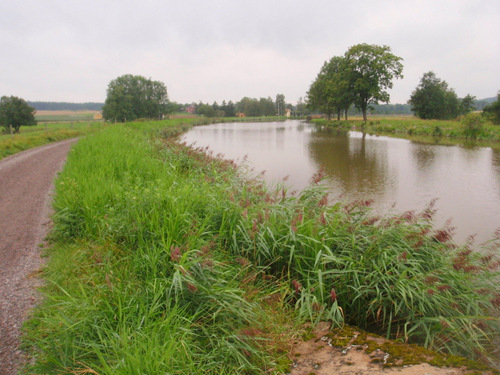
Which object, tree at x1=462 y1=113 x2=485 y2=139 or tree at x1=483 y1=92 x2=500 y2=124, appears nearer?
tree at x1=462 y1=113 x2=485 y2=139

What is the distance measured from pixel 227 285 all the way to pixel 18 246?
3340 millimetres

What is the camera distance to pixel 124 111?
6706 centimetres

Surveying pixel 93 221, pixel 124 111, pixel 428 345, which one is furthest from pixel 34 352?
pixel 124 111

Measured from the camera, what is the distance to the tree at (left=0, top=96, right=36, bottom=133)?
50.6 metres

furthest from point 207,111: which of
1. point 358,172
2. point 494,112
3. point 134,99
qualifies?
point 358,172

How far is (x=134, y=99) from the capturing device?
77750 mm

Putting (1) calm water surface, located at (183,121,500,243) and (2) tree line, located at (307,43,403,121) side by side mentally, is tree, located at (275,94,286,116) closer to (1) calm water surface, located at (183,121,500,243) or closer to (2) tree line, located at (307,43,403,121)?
(2) tree line, located at (307,43,403,121)

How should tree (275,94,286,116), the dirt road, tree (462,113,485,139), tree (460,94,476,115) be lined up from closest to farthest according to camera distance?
the dirt road, tree (462,113,485,139), tree (460,94,476,115), tree (275,94,286,116)

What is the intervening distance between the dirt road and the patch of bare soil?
81.8 inches

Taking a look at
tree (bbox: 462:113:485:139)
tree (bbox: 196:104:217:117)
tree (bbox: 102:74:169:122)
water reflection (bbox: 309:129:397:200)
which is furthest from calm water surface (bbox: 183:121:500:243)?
tree (bbox: 196:104:217:117)

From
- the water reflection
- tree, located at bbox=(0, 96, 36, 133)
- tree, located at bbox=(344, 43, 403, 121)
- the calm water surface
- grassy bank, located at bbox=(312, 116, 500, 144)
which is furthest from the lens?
tree, located at bbox=(0, 96, 36, 133)

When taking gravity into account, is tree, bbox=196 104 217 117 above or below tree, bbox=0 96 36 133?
above

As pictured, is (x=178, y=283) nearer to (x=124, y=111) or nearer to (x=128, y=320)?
(x=128, y=320)

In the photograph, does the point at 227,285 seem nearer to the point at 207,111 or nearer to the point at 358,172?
the point at 358,172
